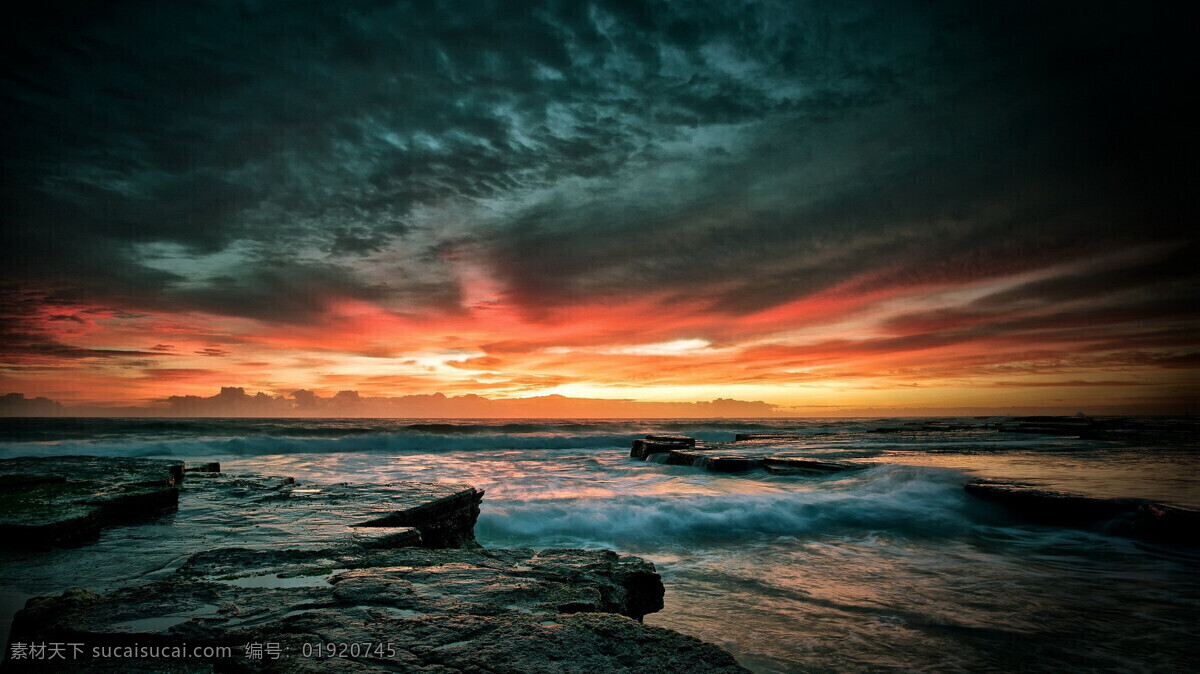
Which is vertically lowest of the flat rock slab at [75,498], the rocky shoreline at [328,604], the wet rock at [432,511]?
the wet rock at [432,511]

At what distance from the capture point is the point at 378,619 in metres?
2.41

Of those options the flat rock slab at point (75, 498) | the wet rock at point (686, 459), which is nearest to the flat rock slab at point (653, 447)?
the wet rock at point (686, 459)

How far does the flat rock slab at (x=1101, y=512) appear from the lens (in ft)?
24.7

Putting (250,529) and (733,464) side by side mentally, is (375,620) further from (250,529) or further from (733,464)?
(733,464)

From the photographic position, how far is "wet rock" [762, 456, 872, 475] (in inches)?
601

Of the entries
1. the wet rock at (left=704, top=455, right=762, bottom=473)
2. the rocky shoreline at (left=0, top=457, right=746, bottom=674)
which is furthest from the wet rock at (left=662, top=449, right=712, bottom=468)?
the rocky shoreline at (left=0, top=457, right=746, bottom=674)

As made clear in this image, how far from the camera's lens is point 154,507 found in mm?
5352

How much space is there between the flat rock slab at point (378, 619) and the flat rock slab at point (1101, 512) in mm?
9272

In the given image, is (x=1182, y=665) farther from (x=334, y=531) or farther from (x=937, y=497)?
(x=937, y=497)

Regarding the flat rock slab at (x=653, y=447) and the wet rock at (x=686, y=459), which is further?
the flat rock slab at (x=653, y=447)

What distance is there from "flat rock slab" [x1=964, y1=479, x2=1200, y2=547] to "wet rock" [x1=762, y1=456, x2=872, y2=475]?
448 cm

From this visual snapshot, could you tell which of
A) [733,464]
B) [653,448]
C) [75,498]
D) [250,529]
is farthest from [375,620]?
[653,448]

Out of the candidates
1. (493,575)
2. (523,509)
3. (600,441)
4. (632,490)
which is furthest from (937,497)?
(600,441)

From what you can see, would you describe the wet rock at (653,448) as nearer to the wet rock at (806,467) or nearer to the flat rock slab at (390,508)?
→ the wet rock at (806,467)
